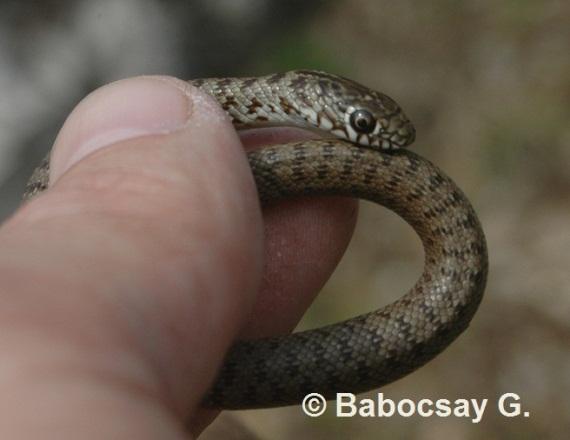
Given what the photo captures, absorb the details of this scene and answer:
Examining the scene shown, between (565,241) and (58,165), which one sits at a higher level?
(58,165)

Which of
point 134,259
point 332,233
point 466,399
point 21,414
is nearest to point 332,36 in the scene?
point 466,399

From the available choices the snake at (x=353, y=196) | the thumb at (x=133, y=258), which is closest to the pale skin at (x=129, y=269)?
the thumb at (x=133, y=258)

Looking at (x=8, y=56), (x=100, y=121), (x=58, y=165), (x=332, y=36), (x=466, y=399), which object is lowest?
(x=466, y=399)

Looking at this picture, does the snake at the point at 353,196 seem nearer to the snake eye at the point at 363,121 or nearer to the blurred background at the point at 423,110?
the snake eye at the point at 363,121

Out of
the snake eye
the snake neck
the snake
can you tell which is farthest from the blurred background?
the snake eye

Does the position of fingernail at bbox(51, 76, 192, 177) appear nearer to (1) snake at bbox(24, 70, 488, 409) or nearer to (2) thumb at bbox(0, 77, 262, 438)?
(2) thumb at bbox(0, 77, 262, 438)

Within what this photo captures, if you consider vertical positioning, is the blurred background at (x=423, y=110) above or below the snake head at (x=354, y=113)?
below

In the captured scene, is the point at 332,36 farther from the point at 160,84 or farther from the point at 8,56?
the point at 160,84

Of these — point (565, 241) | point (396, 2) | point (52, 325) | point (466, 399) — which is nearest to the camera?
point (52, 325)
